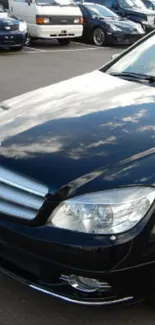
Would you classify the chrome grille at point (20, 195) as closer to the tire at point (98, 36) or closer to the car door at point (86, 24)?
the tire at point (98, 36)

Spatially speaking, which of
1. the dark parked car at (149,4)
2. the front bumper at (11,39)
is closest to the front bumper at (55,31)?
the front bumper at (11,39)

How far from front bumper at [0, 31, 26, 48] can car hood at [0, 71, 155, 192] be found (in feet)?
31.0

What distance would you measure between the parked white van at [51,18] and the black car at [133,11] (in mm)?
3266

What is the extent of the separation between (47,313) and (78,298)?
39cm

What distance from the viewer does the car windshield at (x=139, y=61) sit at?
3973 mm

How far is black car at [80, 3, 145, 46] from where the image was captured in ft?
50.5

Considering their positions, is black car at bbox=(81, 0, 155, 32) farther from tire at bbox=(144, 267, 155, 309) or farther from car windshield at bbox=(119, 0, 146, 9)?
tire at bbox=(144, 267, 155, 309)

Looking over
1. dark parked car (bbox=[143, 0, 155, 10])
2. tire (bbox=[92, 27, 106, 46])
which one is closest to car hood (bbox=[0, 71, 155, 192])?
tire (bbox=[92, 27, 106, 46])

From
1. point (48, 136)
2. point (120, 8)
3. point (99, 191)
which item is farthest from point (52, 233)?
point (120, 8)

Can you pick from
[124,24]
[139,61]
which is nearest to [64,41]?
[124,24]

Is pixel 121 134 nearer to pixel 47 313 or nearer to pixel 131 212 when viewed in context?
pixel 131 212

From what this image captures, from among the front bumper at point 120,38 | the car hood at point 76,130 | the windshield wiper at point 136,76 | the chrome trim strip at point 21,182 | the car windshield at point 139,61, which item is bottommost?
the front bumper at point 120,38

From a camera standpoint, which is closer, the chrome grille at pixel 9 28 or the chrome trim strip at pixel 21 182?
the chrome trim strip at pixel 21 182

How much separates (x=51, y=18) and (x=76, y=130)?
1247cm
